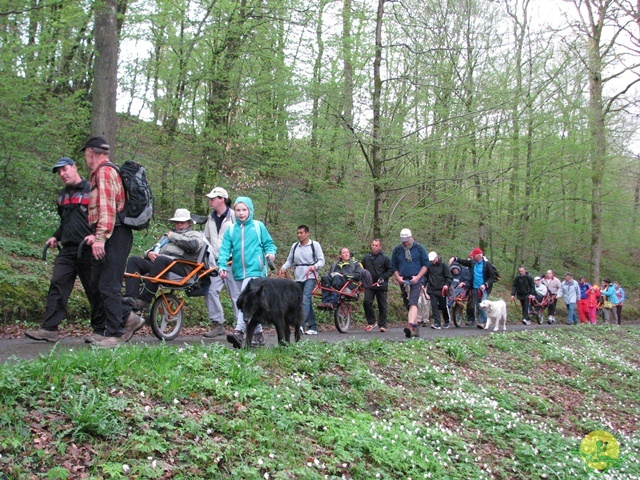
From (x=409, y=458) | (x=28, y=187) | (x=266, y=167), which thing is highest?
(x=266, y=167)

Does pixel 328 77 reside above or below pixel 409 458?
above

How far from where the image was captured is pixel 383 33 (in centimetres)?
1750

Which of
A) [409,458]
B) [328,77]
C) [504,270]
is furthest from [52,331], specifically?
[504,270]

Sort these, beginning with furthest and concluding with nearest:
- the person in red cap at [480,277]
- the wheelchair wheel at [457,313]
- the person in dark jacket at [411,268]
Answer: the wheelchair wheel at [457,313], the person in red cap at [480,277], the person in dark jacket at [411,268]

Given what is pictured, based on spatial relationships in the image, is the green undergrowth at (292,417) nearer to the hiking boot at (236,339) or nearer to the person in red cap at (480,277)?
the hiking boot at (236,339)

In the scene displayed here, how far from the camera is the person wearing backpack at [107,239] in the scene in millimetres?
6312

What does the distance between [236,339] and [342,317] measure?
647 centimetres

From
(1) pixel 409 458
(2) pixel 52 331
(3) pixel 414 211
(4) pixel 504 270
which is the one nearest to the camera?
(1) pixel 409 458

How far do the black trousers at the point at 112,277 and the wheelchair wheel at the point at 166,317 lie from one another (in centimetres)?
196

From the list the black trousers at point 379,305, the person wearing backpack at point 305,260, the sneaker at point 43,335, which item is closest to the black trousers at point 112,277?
the sneaker at point 43,335

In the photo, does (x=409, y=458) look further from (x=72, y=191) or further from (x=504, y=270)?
(x=504, y=270)

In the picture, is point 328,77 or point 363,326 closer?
point 363,326

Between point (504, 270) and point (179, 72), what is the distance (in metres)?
24.3

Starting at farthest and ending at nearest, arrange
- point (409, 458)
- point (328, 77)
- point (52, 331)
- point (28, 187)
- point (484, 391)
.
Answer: point (328, 77) → point (28, 187) → point (484, 391) → point (52, 331) → point (409, 458)
